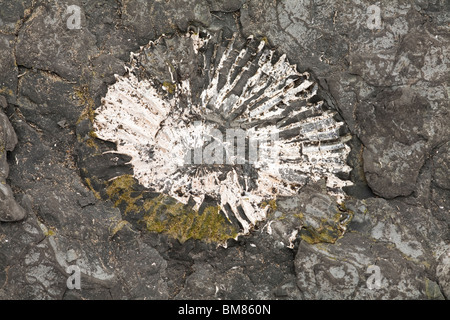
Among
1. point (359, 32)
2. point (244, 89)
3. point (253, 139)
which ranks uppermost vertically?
point (359, 32)

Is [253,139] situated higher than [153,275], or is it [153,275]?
[253,139]

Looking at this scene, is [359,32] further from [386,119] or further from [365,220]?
[365,220]

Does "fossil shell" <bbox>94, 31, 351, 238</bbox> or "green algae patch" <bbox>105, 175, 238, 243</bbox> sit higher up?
"fossil shell" <bbox>94, 31, 351, 238</bbox>

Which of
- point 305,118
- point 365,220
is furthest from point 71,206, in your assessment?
point 365,220
